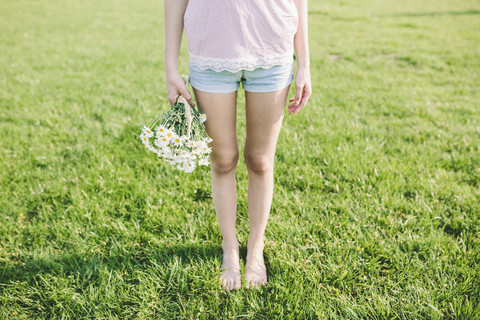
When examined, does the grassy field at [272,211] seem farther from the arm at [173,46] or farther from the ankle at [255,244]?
the arm at [173,46]

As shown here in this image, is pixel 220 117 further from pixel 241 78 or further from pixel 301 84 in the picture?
pixel 301 84

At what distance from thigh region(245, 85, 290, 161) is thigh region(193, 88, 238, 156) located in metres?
0.09

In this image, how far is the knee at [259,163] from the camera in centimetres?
178

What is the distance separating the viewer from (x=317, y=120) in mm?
3557

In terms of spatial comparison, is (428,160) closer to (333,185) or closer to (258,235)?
(333,185)

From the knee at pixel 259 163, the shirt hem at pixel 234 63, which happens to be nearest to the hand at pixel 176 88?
the shirt hem at pixel 234 63

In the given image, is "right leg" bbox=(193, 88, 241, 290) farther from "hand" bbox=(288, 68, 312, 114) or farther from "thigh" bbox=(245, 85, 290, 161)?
"hand" bbox=(288, 68, 312, 114)

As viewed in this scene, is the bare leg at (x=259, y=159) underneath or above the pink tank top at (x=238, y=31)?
underneath

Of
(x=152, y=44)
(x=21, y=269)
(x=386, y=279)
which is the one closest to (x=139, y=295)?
(x=21, y=269)

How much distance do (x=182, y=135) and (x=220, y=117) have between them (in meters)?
0.22

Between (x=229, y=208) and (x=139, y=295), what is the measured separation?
69cm

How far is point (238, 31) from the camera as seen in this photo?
1398 mm

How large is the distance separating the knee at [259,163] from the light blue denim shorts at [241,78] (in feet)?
1.25

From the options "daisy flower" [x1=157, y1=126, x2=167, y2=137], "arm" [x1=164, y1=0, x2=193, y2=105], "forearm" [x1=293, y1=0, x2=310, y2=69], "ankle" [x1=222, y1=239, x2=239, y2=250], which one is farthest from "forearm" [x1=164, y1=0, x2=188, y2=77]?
"ankle" [x1=222, y1=239, x2=239, y2=250]
